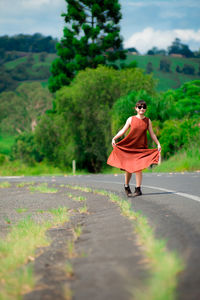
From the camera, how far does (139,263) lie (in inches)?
136

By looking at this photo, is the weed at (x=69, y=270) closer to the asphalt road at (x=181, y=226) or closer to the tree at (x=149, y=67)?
the asphalt road at (x=181, y=226)

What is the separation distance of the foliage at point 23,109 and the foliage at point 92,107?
40.7 m

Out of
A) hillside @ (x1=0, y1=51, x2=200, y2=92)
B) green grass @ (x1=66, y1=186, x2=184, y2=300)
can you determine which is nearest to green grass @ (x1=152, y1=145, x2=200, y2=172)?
green grass @ (x1=66, y1=186, x2=184, y2=300)

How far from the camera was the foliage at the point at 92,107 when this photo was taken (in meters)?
38.0

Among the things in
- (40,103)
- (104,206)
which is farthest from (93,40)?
(104,206)

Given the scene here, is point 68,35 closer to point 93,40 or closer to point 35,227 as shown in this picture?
point 93,40

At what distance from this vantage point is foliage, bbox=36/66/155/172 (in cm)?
3797

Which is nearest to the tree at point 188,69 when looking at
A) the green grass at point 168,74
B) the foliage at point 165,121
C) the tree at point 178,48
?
the green grass at point 168,74

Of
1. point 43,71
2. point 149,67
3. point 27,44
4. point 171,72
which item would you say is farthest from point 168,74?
point 27,44

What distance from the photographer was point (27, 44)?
611 feet

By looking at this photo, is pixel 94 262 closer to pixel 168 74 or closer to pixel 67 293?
pixel 67 293

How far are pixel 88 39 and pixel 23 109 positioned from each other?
3613cm

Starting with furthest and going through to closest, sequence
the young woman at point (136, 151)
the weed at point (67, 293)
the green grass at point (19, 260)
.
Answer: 1. the young woman at point (136, 151)
2. the green grass at point (19, 260)
3. the weed at point (67, 293)

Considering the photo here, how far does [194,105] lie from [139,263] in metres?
52.1
